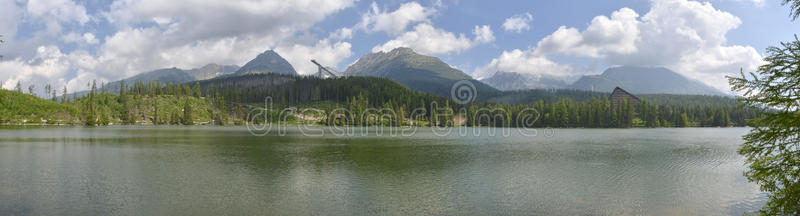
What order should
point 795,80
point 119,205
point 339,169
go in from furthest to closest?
point 339,169, point 119,205, point 795,80

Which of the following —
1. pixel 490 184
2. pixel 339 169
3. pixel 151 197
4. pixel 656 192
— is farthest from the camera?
pixel 339 169

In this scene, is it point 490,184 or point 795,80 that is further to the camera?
point 490,184

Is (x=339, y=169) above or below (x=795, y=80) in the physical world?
below

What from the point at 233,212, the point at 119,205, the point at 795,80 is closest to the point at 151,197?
the point at 119,205

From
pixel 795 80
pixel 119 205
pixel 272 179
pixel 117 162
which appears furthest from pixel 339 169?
pixel 795 80

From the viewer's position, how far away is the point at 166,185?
30.1 meters

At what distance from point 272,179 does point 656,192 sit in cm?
3047

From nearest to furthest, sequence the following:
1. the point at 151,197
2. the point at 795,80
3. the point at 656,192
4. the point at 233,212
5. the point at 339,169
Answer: the point at 795,80, the point at 233,212, the point at 151,197, the point at 656,192, the point at 339,169

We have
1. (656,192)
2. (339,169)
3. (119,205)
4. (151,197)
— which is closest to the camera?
(119,205)

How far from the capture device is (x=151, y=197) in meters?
25.8

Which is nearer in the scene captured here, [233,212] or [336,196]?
[233,212]

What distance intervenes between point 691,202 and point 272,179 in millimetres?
31279

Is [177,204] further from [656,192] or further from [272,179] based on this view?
[656,192]

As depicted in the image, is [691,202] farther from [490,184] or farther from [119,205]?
[119,205]
